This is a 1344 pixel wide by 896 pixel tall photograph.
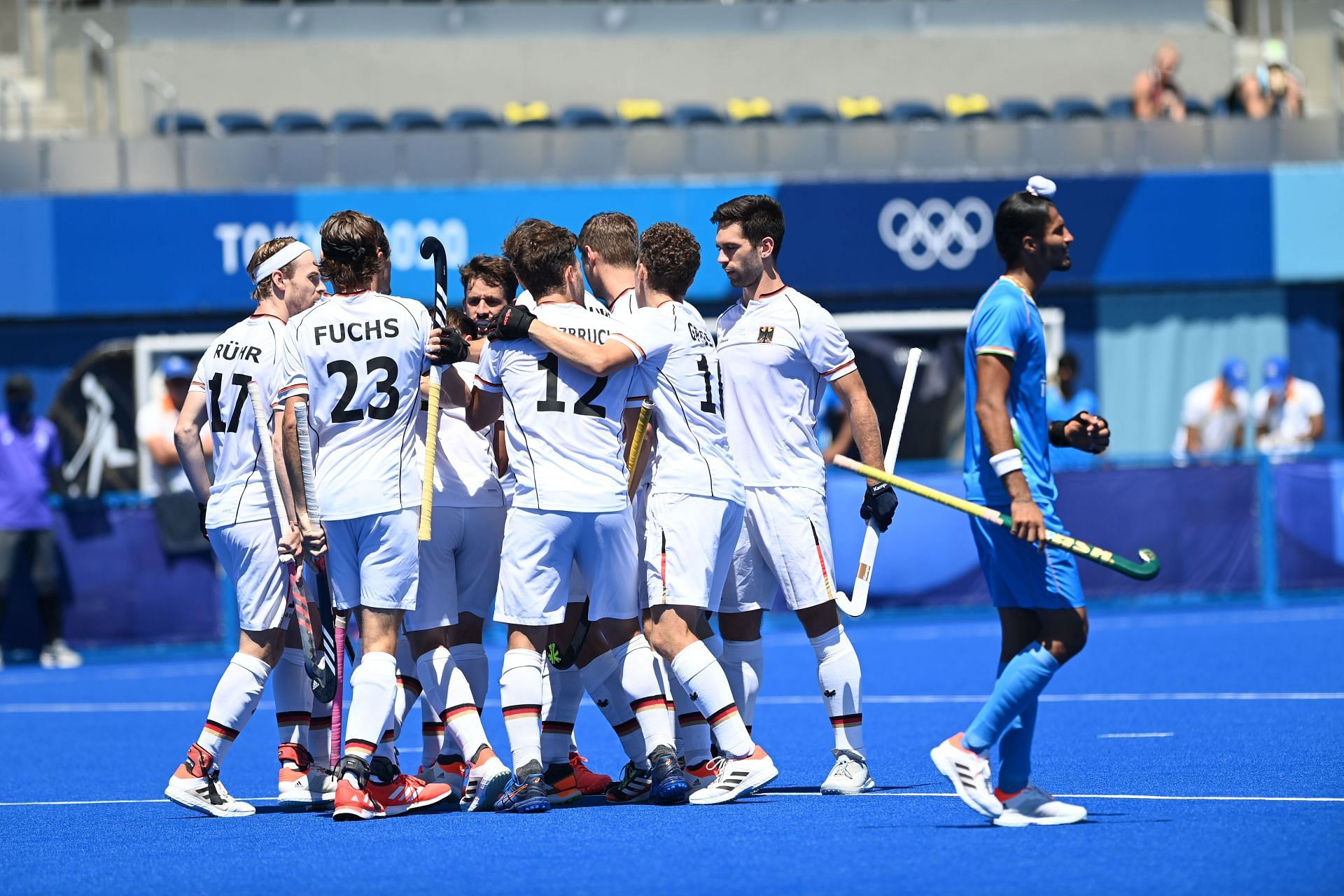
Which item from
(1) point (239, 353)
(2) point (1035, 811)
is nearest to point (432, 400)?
(1) point (239, 353)

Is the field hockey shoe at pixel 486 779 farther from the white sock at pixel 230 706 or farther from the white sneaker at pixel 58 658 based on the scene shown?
the white sneaker at pixel 58 658

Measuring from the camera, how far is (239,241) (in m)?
18.4

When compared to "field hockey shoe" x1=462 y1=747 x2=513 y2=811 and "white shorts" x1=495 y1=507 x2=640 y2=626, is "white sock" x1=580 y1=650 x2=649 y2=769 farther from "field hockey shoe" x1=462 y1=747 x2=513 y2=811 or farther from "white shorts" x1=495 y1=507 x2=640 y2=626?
"field hockey shoe" x1=462 y1=747 x2=513 y2=811

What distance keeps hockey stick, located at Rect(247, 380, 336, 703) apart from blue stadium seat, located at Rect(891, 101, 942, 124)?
1382cm

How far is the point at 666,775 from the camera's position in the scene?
7285 millimetres

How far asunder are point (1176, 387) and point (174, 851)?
16.2m

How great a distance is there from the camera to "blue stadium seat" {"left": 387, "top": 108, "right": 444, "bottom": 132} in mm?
19797

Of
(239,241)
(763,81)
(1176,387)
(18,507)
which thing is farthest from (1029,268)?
(763,81)

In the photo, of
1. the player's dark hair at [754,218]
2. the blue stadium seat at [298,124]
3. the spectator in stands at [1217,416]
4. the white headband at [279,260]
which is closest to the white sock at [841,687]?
the player's dark hair at [754,218]

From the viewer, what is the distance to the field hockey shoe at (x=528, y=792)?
7270 mm

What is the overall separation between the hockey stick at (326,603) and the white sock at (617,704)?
99cm

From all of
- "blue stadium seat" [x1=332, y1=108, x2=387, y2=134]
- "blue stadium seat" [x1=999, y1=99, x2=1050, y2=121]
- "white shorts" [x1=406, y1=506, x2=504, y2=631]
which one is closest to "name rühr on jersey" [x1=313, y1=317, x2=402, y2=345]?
"white shorts" [x1=406, y1=506, x2=504, y2=631]

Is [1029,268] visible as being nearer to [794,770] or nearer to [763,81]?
[794,770]

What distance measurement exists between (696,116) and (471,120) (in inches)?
96.0
